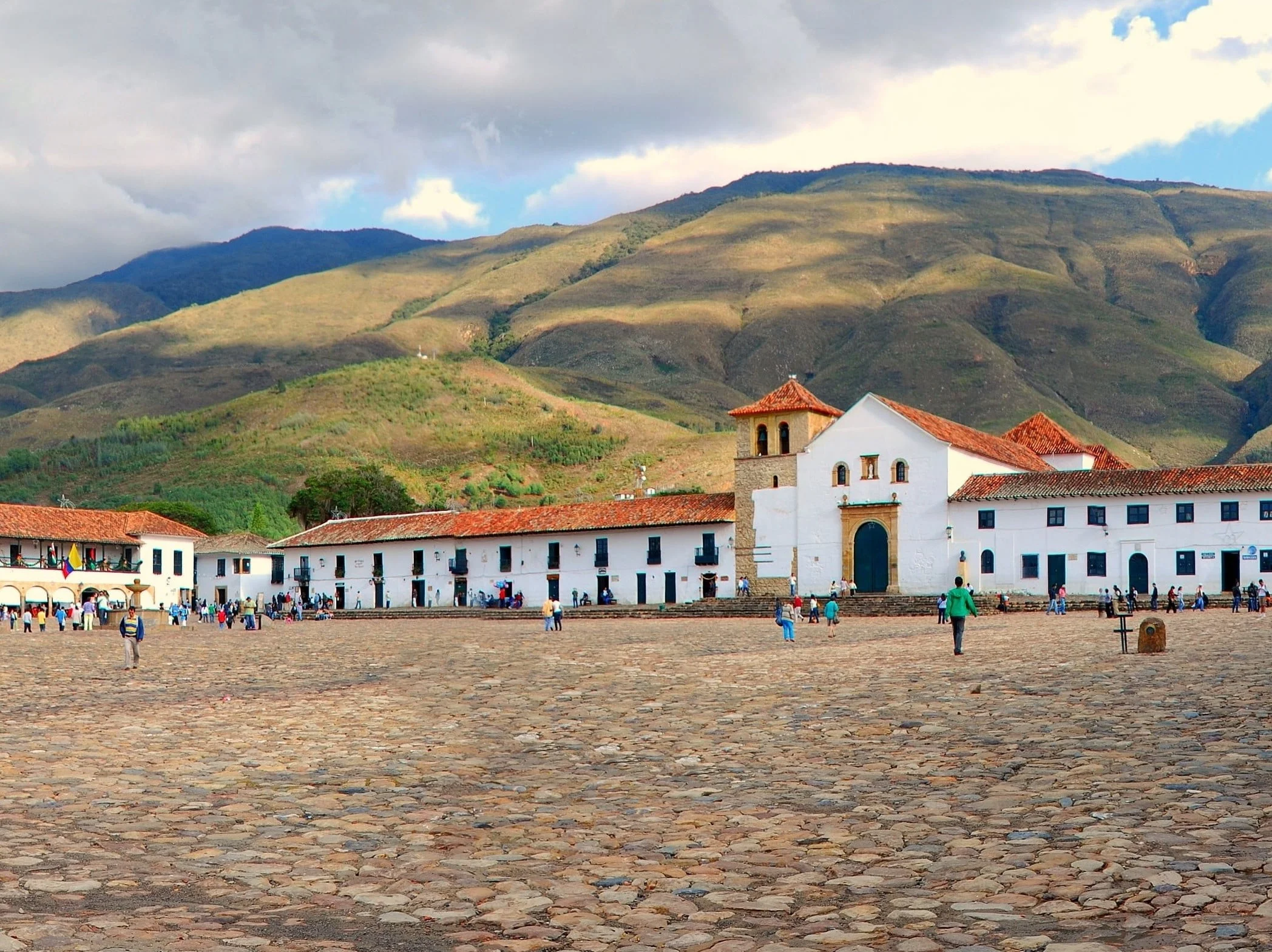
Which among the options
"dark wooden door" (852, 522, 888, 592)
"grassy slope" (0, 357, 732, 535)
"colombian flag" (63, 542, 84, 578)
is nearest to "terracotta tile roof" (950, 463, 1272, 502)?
"dark wooden door" (852, 522, 888, 592)

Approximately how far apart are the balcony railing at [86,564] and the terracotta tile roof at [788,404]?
30.5 meters

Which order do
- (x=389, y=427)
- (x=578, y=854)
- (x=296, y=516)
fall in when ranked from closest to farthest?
(x=578, y=854)
(x=296, y=516)
(x=389, y=427)

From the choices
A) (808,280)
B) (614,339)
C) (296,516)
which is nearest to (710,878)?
(296,516)

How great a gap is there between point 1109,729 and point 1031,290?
520 ft

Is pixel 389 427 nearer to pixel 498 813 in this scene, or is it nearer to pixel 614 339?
pixel 614 339

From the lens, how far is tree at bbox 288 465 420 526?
78.1 m

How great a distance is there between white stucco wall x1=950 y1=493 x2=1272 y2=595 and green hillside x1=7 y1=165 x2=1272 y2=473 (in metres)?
73.8

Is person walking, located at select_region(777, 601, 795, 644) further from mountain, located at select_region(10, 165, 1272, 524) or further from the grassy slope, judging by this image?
mountain, located at select_region(10, 165, 1272, 524)

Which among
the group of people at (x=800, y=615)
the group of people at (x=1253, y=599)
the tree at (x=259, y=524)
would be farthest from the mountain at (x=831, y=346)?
the group of people at (x=1253, y=599)

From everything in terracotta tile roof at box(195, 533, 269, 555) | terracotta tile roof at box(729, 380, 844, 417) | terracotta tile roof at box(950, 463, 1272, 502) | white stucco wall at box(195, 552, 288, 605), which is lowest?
white stucco wall at box(195, 552, 288, 605)

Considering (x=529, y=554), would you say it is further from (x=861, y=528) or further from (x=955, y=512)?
(x=955, y=512)

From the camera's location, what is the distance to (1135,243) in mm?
198500

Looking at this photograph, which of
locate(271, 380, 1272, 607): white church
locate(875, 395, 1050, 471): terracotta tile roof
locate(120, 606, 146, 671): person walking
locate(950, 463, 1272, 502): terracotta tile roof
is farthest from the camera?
locate(875, 395, 1050, 471): terracotta tile roof

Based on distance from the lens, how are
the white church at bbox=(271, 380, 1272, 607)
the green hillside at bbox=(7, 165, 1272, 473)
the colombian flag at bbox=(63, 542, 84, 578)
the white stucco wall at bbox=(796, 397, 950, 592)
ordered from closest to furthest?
the white church at bbox=(271, 380, 1272, 607) → the white stucco wall at bbox=(796, 397, 950, 592) → the colombian flag at bbox=(63, 542, 84, 578) → the green hillside at bbox=(7, 165, 1272, 473)
